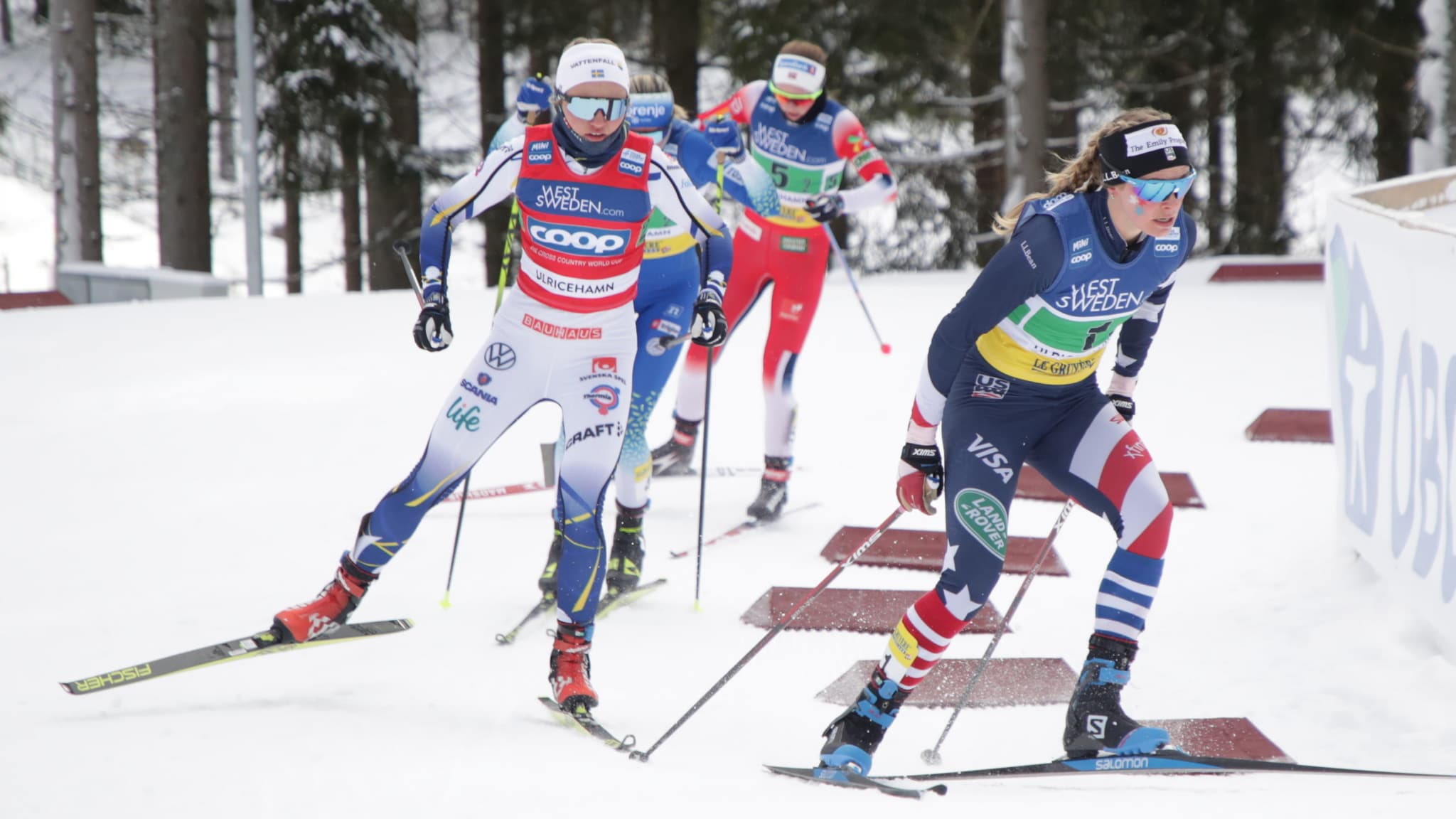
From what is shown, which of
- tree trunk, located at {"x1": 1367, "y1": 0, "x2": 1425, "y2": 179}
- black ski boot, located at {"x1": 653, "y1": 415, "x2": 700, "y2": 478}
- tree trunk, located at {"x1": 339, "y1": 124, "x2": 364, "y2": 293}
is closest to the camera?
black ski boot, located at {"x1": 653, "y1": 415, "x2": 700, "y2": 478}

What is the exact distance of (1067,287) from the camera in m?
3.53

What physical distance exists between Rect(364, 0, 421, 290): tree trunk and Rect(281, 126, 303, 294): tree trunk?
0.95 m

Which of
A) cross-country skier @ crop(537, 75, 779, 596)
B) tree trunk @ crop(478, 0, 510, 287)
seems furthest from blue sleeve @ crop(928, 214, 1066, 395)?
tree trunk @ crop(478, 0, 510, 287)

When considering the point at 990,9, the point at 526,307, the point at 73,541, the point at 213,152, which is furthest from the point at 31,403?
the point at 213,152

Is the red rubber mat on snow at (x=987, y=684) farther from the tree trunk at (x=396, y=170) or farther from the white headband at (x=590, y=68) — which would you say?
the tree trunk at (x=396, y=170)

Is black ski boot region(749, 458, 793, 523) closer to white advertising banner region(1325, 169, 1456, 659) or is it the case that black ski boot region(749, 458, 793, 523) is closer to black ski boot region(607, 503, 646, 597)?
black ski boot region(607, 503, 646, 597)

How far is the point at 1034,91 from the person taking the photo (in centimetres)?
1455

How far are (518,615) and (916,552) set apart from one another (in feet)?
6.23

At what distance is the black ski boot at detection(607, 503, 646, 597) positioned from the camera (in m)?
5.22

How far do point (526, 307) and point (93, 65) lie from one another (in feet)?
45.0

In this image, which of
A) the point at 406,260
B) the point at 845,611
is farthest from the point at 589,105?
the point at 845,611

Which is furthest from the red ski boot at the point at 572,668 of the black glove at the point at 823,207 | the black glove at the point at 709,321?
the black glove at the point at 823,207

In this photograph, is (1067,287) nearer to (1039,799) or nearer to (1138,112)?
(1138,112)

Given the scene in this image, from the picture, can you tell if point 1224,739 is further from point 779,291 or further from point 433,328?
point 779,291
